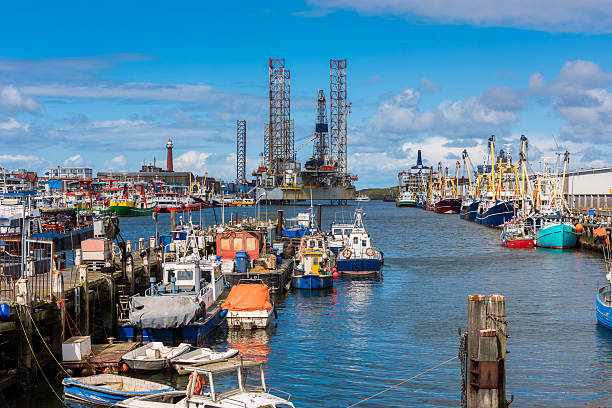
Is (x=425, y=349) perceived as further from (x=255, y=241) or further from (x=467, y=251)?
(x=467, y=251)

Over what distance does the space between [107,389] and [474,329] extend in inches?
512

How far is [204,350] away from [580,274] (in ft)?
145

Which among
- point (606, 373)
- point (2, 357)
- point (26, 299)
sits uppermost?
point (26, 299)

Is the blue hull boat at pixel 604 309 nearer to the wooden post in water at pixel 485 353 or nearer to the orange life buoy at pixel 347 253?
the wooden post in water at pixel 485 353

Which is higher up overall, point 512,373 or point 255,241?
point 255,241

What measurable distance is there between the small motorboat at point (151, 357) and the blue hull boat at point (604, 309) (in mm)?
22392

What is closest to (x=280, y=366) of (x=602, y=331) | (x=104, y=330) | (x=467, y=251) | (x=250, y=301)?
(x=250, y=301)

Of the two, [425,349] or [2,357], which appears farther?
[425,349]

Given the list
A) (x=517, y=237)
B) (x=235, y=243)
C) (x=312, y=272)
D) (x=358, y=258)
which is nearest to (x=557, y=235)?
(x=517, y=237)

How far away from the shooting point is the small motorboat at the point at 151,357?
25.5 meters

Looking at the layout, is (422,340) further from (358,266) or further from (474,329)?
(358,266)

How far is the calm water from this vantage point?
25.6 m

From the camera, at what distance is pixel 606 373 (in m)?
28.1

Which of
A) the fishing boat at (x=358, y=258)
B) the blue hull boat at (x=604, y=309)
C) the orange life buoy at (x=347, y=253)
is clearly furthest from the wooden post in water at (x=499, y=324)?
the orange life buoy at (x=347, y=253)
